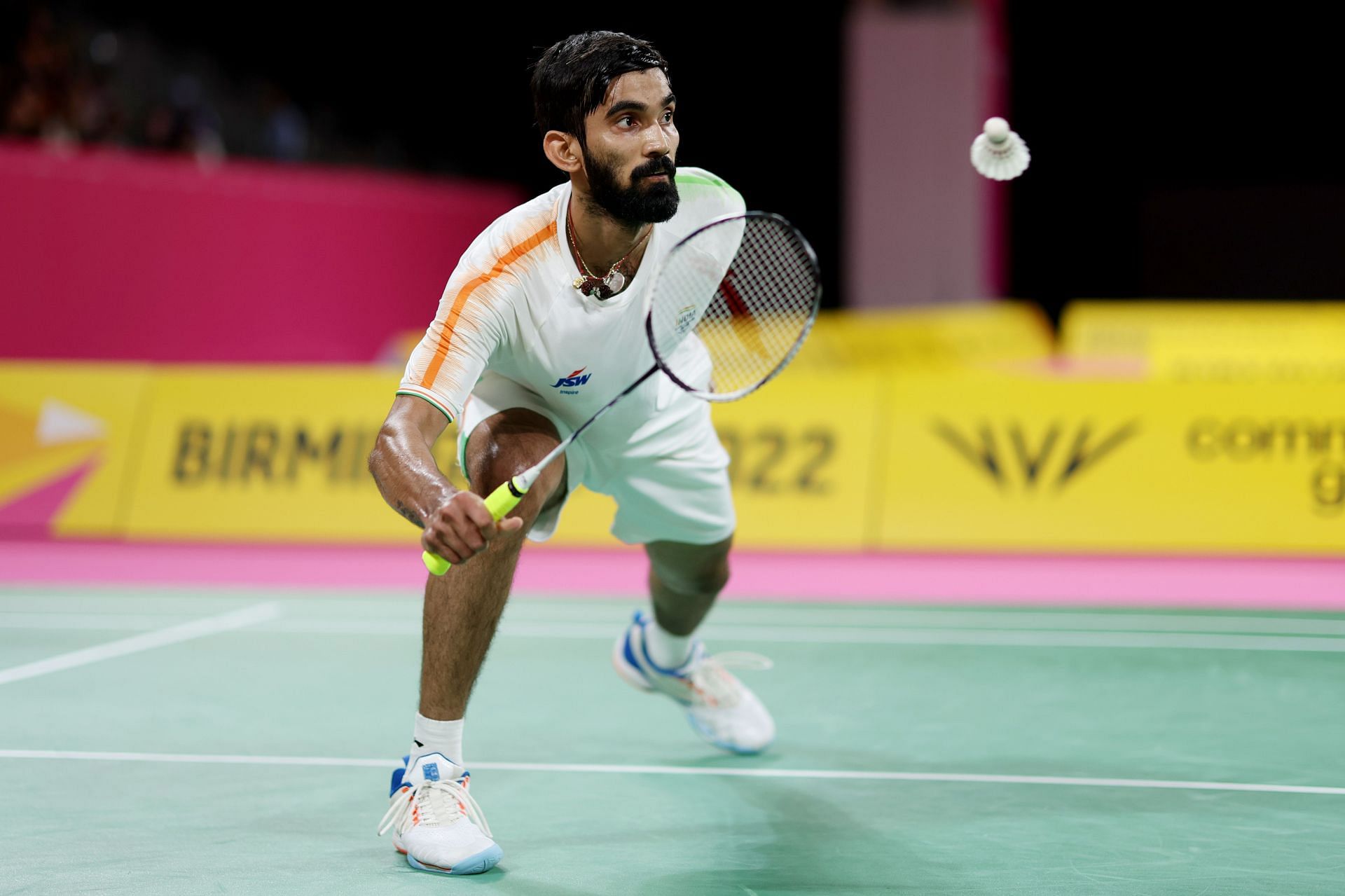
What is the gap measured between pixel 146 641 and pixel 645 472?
2.80m

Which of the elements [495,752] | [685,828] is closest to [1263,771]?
[685,828]

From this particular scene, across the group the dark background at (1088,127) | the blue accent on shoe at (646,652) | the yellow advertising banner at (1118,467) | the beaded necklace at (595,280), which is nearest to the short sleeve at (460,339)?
the beaded necklace at (595,280)

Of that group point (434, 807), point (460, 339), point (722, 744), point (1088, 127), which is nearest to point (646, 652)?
point (722, 744)

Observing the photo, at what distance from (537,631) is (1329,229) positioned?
2194 cm

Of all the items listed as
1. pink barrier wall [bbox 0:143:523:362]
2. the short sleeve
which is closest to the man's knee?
the short sleeve

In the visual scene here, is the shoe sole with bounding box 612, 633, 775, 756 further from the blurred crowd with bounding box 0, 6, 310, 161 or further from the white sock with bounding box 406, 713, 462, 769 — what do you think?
the blurred crowd with bounding box 0, 6, 310, 161

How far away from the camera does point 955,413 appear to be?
318 inches

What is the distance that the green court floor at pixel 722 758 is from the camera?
3.25 m

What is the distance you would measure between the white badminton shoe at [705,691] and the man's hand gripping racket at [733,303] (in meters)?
0.83

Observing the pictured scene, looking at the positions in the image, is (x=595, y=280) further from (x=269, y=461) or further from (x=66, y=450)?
(x=66, y=450)

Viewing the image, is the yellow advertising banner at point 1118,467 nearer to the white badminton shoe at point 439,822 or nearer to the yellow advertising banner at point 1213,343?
the yellow advertising banner at point 1213,343

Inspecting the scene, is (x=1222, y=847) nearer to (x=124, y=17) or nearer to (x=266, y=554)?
(x=266, y=554)

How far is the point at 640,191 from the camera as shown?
3.42m

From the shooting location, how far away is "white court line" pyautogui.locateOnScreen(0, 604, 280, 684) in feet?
17.6
